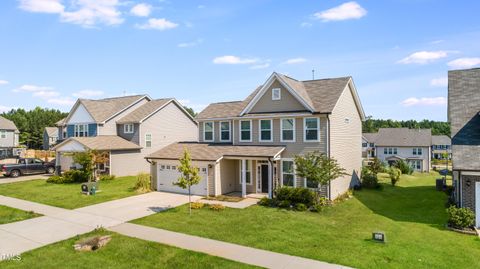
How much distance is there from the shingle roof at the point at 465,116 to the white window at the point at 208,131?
17.3 m

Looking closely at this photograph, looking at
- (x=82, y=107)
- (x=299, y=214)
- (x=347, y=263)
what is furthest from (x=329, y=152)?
(x=82, y=107)

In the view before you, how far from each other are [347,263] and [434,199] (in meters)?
15.4

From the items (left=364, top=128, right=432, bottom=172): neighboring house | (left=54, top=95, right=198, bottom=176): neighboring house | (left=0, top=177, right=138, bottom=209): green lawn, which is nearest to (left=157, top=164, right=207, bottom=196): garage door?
(left=0, top=177, right=138, bottom=209): green lawn

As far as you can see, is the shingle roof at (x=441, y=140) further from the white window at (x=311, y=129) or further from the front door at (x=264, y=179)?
the front door at (x=264, y=179)

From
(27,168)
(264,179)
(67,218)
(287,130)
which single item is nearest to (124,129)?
(27,168)

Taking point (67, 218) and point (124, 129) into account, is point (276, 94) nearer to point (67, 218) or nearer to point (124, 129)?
point (67, 218)

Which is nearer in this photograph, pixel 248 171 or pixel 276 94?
pixel 276 94

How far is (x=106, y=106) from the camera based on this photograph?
3819 cm

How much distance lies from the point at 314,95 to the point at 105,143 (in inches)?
859

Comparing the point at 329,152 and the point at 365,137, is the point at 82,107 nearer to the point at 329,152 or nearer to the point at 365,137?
the point at 329,152

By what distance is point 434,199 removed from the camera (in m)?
21.8

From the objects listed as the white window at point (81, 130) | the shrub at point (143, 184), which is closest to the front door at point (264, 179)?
the shrub at point (143, 184)

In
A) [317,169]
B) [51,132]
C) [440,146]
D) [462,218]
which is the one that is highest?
[51,132]

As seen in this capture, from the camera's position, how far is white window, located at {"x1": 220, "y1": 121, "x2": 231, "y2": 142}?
1003 inches
